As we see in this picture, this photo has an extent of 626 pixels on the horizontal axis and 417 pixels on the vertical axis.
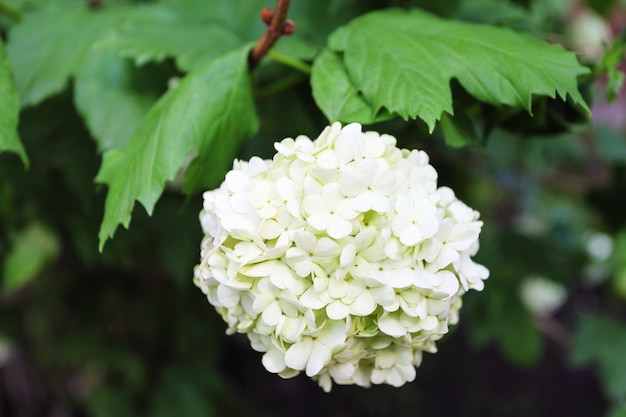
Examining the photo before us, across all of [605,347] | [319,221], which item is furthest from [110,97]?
[605,347]

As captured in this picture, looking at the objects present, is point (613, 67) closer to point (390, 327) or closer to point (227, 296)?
point (390, 327)

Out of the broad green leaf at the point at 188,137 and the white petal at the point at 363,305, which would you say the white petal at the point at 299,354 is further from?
the broad green leaf at the point at 188,137

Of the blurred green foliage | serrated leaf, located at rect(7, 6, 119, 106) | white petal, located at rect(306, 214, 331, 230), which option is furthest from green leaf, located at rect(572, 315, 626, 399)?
serrated leaf, located at rect(7, 6, 119, 106)

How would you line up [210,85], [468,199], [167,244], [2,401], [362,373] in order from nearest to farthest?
[362,373] → [210,85] → [167,244] → [468,199] → [2,401]

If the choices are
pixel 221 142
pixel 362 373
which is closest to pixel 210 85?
pixel 221 142

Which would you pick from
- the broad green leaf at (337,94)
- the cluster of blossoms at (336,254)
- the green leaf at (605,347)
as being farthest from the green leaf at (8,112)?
the green leaf at (605,347)

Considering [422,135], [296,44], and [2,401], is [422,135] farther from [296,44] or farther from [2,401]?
[2,401]
